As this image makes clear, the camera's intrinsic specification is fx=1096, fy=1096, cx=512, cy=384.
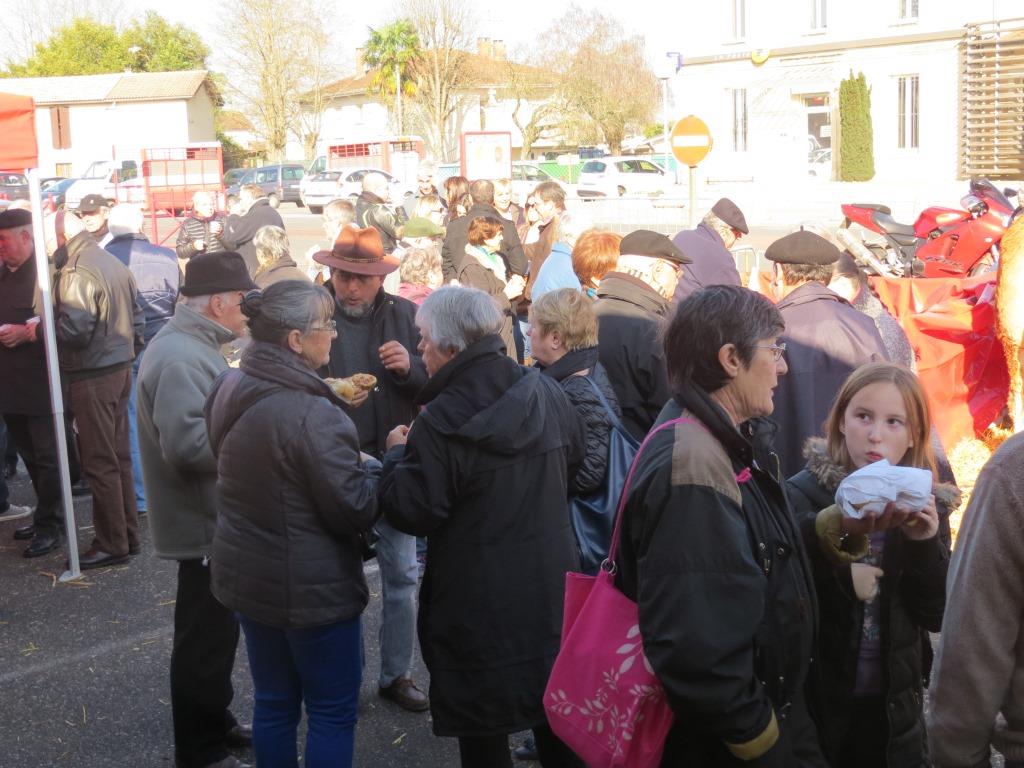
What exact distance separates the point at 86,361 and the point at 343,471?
3.70 m

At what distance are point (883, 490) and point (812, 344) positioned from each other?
7.98 ft

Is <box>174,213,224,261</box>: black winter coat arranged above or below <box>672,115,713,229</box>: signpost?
below

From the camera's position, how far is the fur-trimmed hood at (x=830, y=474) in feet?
9.45

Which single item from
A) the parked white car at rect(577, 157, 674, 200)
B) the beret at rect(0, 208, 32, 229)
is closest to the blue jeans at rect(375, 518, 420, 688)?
the beret at rect(0, 208, 32, 229)

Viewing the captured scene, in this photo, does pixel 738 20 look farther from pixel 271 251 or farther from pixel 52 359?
pixel 52 359

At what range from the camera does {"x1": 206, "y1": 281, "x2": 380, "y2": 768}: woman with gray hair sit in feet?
11.0

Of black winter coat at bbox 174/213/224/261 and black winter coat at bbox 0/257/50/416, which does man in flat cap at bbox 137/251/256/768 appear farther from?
black winter coat at bbox 174/213/224/261

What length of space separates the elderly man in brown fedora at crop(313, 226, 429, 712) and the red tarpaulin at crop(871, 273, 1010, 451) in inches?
171

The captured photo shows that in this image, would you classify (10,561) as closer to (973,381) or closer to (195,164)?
(973,381)

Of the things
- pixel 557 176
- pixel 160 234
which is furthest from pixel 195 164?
pixel 557 176

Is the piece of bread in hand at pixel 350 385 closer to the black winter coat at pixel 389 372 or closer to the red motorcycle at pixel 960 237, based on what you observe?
the black winter coat at pixel 389 372

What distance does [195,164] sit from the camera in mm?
26766

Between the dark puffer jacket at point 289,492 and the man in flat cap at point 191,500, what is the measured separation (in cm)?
64

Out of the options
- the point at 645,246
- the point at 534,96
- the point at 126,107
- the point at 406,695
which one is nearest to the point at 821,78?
the point at 534,96
